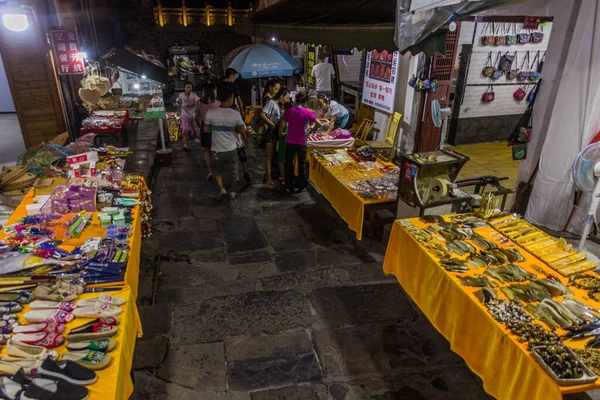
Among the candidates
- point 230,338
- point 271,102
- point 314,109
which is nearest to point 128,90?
point 314,109

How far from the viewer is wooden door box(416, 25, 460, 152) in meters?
8.06

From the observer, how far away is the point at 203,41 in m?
20.7

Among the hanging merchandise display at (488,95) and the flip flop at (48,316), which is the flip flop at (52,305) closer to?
the flip flop at (48,316)

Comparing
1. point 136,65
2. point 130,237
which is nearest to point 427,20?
point 130,237

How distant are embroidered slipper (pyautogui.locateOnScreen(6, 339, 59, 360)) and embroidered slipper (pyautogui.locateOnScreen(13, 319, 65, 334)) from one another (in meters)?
0.12

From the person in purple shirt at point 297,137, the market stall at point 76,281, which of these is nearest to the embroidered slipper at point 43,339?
the market stall at point 76,281

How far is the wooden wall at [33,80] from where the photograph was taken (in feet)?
29.2

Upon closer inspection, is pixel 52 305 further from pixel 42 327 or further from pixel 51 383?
pixel 51 383

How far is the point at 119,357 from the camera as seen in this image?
2.63m

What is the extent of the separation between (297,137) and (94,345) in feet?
17.1

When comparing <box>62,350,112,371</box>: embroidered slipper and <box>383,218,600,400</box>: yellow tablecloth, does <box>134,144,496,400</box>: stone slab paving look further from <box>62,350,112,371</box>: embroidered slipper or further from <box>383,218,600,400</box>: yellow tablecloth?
<box>62,350,112,371</box>: embroidered slipper

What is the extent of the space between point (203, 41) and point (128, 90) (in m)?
9.08

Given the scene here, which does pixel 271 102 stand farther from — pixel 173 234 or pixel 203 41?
pixel 203 41

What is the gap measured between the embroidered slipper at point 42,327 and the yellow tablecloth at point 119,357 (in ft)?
0.18
